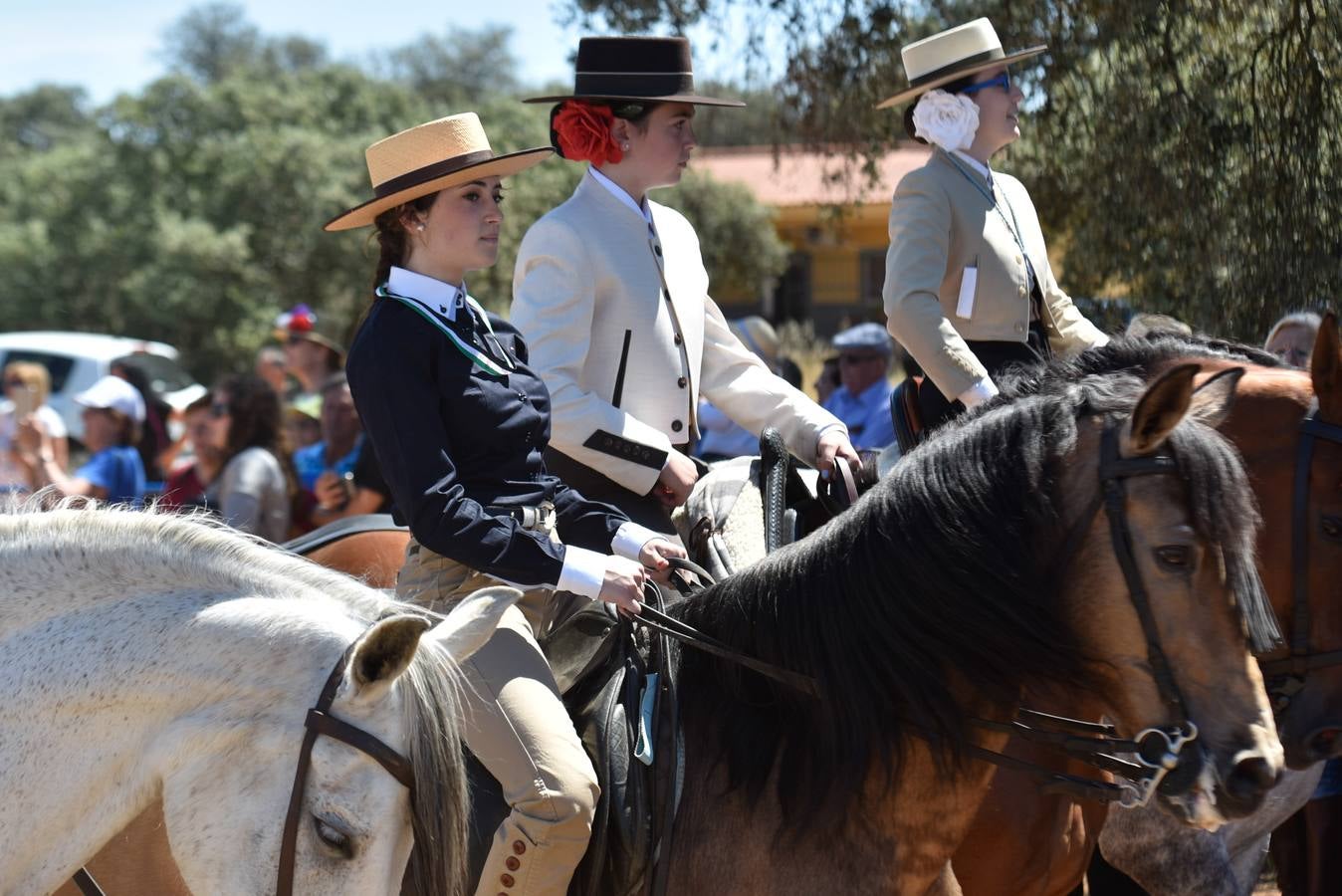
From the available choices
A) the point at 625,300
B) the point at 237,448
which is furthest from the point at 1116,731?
the point at 237,448

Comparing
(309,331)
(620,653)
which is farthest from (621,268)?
(309,331)

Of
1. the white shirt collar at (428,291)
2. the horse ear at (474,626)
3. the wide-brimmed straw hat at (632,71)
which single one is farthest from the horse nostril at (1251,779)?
the wide-brimmed straw hat at (632,71)

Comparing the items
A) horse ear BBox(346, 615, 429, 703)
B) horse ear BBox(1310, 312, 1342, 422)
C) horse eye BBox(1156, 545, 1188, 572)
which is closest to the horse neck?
horse ear BBox(346, 615, 429, 703)

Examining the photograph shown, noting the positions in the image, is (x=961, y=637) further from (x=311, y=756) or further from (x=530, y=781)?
(x=311, y=756)

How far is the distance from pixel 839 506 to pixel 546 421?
1.07 metres

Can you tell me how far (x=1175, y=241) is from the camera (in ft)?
24.7

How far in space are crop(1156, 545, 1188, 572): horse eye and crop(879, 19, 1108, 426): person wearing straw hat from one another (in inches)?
66.3

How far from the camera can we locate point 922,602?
3.21m

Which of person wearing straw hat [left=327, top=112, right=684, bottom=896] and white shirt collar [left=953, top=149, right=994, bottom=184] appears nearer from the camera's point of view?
person wearing straw hat [left=327, top=112, right=684, bottom=896]

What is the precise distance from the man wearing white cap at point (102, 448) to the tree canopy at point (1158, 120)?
4.09m

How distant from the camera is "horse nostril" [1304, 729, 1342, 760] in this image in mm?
3928

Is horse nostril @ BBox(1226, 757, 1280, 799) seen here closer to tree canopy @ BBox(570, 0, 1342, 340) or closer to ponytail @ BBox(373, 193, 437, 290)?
ponytail @ BBox(373, 193, 437, 290)

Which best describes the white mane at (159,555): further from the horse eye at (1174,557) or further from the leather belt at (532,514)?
the horse eye at (1174,557)

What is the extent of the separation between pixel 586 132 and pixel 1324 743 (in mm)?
2678
